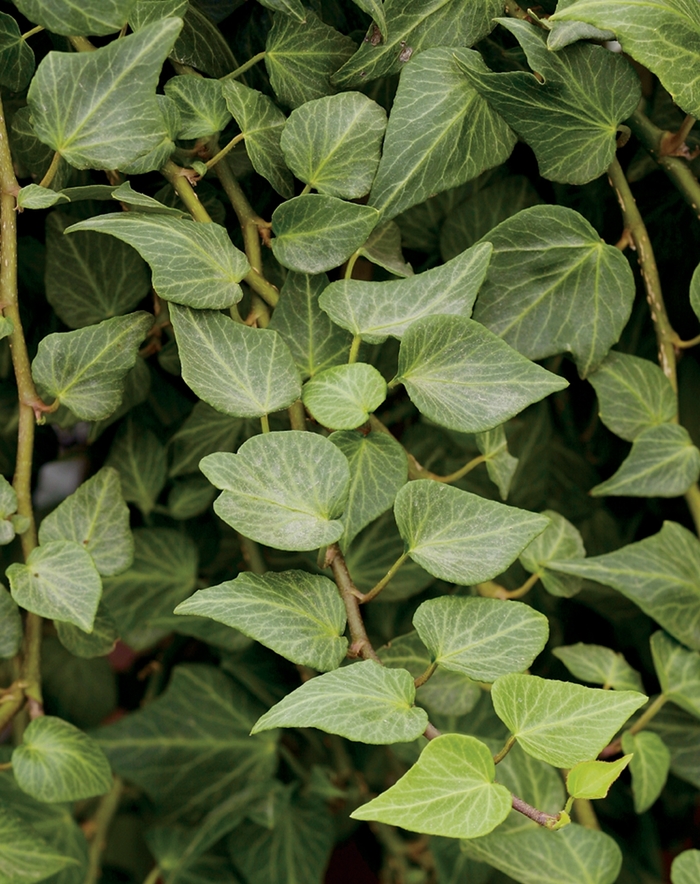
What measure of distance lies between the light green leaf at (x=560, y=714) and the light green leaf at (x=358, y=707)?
0.09ft

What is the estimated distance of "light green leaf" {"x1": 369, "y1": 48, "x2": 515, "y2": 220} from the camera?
321 millimetres

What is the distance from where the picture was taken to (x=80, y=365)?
12.6 inches

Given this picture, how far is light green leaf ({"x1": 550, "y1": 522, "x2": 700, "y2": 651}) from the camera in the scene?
373 millimetres

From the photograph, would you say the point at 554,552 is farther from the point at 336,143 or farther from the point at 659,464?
the point at 336,143

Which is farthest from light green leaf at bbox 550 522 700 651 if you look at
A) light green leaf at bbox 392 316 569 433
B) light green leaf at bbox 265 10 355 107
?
light green leaf at bbox 265 10 355 107

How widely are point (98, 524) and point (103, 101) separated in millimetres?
161

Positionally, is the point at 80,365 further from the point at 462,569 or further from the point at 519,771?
the point at 519,771

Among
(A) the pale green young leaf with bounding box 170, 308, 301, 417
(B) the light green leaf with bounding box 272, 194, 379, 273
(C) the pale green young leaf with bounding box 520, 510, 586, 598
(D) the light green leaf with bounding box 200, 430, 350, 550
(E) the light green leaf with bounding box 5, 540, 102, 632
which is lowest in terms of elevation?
(E) the light green leaf with bounding box 5, 540, 102, 632

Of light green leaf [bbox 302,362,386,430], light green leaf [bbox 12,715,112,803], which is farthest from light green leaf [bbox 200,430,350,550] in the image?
light green leaf [bbox 12,715,112,803]

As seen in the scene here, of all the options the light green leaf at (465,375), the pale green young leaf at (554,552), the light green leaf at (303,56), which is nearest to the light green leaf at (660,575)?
the pale green young leaf at (554,552)

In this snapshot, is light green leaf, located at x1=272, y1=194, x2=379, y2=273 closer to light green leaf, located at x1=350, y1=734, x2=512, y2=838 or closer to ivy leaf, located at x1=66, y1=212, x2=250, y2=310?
ivy leaf, located at x1=66, y1=212, x2=250, y2=310

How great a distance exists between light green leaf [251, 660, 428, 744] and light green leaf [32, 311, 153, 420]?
0.14 metres

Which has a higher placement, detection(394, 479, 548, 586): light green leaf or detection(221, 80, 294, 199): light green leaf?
detection(221, 80, 294, 199): light green leaf

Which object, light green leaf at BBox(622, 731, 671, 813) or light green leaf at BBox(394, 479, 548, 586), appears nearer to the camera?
light green leaf at BBox(394, 479, 548, 586)
